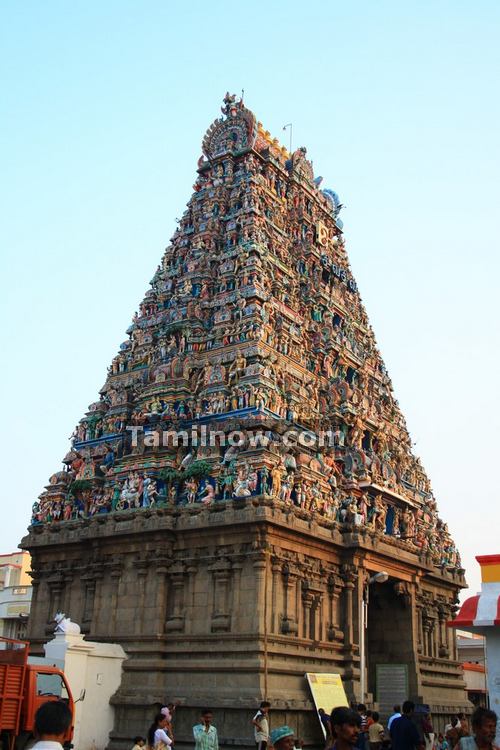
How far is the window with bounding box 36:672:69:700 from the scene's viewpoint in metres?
23.2

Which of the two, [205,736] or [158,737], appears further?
[205,736]

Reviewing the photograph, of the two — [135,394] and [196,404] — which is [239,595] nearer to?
[196,404]

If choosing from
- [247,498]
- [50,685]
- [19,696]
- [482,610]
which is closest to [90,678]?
[247,498]

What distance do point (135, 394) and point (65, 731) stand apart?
35.0 meters

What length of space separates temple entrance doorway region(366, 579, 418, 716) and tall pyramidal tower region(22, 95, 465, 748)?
0.26 ft

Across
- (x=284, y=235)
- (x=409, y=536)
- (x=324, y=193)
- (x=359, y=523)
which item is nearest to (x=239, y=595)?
(x=359, y=523)

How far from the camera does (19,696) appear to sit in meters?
21.8

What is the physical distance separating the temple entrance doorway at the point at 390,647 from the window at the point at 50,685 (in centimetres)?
1983

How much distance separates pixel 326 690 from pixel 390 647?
8662 mm

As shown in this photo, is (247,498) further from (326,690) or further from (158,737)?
(158,737)

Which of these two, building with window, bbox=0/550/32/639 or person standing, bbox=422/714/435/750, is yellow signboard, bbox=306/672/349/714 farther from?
building with window, bbox=0/550/32/639

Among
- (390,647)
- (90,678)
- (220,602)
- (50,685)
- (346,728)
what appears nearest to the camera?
(346,728)

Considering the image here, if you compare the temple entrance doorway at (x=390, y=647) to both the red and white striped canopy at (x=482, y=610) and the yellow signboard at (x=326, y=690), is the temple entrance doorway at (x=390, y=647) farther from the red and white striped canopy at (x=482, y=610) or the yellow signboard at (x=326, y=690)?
the red and white striped canopy at (x=482, y=610)

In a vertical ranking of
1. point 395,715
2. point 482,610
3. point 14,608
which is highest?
point 14,608
